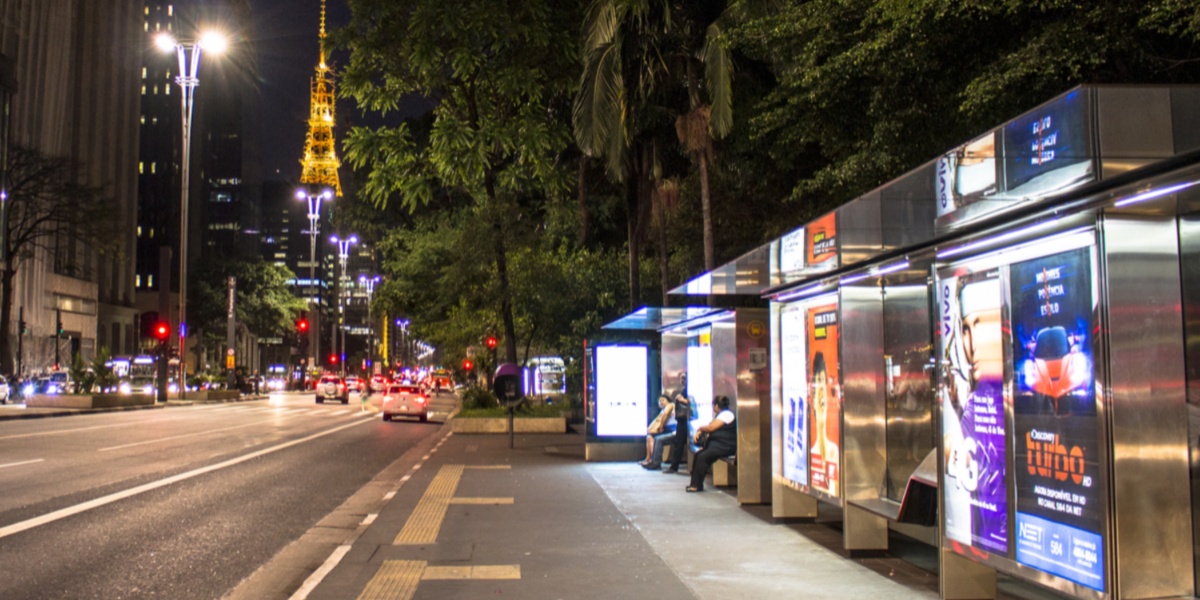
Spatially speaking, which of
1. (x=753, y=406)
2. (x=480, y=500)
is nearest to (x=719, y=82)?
(x=753, y=406)

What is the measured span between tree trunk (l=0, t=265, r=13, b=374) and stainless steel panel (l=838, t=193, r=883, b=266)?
5643cm

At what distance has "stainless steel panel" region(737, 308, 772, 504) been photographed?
13.0 metres

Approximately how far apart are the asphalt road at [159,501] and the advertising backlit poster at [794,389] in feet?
17.9

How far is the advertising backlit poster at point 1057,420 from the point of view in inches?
229

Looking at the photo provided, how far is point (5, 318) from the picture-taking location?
5566 centimetres

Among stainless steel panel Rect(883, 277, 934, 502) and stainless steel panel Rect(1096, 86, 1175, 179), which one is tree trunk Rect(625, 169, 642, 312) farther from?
stainless steel panel Rect(1096, 86, 1175, 179)

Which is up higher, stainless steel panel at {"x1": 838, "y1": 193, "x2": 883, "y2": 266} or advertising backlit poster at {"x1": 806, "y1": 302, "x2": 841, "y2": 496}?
stainless steel panel at {"x1": 838, "y1": 193, "x2": 883, "y2": 266}

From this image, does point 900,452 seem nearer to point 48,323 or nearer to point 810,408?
point 810,408

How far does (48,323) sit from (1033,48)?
71634mm

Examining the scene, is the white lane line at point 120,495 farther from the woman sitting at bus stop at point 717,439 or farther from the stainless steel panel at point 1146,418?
the stainless steel panel at point 1146,418

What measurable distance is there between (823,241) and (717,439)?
6.10 m

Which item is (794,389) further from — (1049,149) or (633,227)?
(633,227)

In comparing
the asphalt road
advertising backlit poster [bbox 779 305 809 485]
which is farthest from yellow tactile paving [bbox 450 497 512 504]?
advertising backlit poster [bbox 779 305 809 485]

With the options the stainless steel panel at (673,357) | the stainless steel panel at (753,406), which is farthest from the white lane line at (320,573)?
the stainless steel panel at (673,357)
